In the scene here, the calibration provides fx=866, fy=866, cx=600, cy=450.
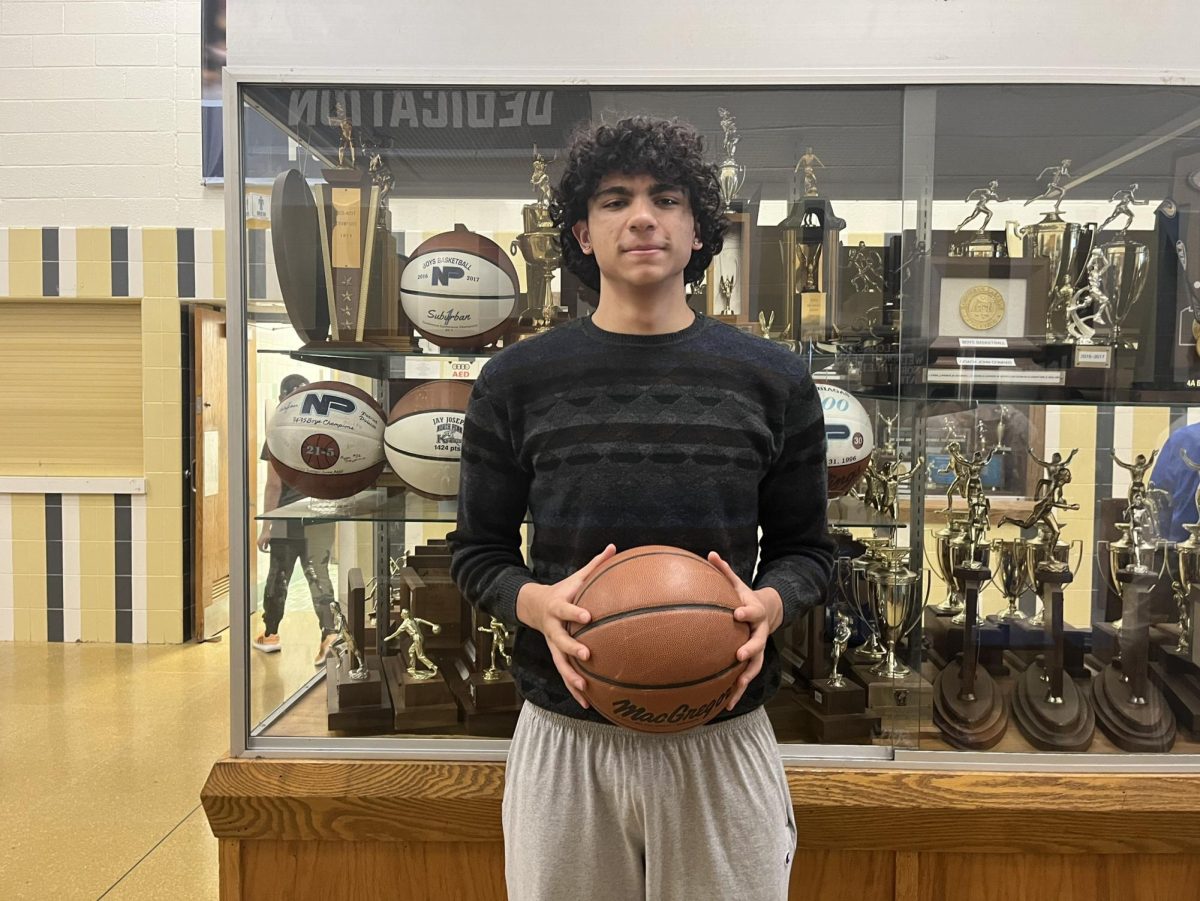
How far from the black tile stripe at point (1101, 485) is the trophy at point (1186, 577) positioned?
0.15 metres

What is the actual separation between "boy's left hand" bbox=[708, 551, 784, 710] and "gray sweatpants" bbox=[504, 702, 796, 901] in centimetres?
13

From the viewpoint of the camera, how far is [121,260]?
15.2 ft

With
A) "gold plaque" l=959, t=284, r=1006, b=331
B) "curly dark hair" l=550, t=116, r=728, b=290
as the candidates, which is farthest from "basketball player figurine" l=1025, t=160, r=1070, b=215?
"curly dark hair" l=550, t=116, r=728, b=290

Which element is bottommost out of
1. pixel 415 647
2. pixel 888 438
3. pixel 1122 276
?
pixel 415 647

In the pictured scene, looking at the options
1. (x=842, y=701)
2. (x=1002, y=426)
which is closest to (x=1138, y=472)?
(x=1002, y=426)

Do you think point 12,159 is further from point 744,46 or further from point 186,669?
point 744,46

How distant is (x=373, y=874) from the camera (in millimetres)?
1780

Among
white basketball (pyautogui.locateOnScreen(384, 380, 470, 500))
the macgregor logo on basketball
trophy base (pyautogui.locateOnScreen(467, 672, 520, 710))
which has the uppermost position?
white basketball (pyautogui.locateOnScreen(384, 380, 470, 500))

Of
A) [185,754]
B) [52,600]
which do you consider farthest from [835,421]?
[52,600]

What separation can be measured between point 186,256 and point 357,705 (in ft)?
11.8

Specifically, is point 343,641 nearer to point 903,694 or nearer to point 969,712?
point 903,694

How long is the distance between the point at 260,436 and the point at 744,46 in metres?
1.28

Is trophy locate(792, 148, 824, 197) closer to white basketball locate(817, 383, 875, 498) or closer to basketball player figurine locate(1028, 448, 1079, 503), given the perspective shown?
white basketball locate(817, 383, 875, 498)

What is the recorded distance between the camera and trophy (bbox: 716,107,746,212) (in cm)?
189
